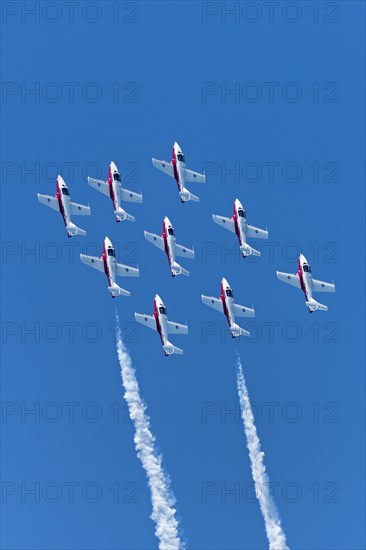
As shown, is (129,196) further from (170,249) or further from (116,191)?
(170,249)

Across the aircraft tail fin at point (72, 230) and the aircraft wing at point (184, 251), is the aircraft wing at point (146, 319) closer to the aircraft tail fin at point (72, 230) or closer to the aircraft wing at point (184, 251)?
the aircraft wing at point (184, 251)

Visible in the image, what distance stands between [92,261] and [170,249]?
8097 millimetres

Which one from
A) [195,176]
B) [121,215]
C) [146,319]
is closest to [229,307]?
[146,319]

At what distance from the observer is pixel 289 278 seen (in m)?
168

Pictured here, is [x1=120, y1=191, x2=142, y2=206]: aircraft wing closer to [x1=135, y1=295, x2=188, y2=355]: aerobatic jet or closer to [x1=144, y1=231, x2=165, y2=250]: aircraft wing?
[x1=144, y1=231, x2=165, y2=250]: aircraft wing

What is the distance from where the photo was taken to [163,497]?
161m

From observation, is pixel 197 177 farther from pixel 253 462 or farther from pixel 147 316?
pixel 253 462

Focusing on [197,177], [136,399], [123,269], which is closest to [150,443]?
[136,399]

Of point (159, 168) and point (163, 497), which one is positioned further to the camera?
point (159, 168)

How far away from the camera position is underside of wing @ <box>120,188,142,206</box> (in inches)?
6688

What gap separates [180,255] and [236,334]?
10.7 metres

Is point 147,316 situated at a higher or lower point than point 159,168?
lower

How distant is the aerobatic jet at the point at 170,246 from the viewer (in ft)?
549

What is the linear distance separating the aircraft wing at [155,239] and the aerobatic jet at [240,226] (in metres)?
6.05
